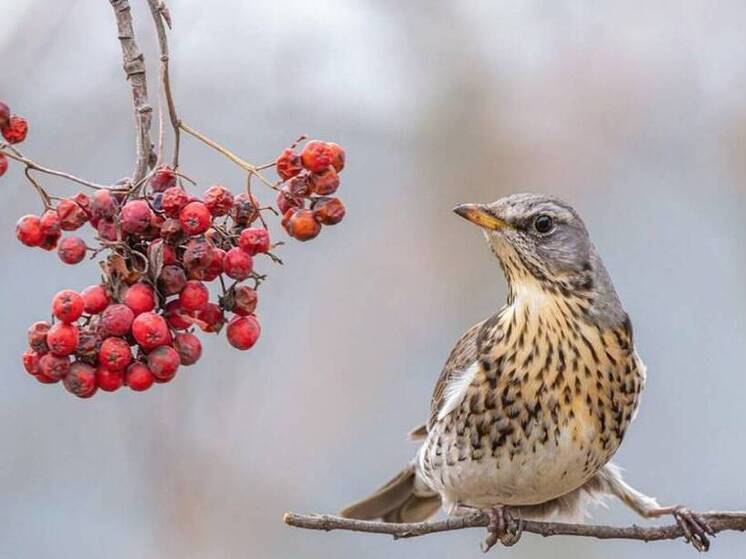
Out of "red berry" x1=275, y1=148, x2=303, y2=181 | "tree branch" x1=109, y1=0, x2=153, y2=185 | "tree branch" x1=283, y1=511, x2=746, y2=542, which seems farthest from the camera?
"tree branch" x1=283, y1=511, x2=746, y2=542

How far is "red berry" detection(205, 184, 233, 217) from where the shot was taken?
241 cm

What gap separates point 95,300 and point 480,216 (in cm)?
151

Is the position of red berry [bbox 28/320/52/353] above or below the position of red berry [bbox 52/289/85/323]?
below

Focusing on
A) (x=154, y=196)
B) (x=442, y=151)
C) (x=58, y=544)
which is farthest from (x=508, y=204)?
Result: (x=58, y=544)

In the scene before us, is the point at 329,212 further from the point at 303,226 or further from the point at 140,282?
the point at 140,282

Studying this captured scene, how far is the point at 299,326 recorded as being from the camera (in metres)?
5.69

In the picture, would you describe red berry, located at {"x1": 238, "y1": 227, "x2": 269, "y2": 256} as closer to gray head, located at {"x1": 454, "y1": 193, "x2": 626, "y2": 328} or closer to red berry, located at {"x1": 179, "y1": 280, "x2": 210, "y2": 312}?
red berry, located at {"x1": 179, "y1": 280, "x2": 210, "y2": 312}

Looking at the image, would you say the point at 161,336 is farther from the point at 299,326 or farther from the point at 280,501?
the point at 299,326

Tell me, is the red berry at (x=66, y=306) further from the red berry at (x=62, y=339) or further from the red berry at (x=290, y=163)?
the red berry at (x=290, y=163)

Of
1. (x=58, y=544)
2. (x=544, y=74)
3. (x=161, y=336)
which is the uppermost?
(x=544, y=74)

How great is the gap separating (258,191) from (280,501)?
1.41 meters

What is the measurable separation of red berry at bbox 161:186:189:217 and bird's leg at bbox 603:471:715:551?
1.72m

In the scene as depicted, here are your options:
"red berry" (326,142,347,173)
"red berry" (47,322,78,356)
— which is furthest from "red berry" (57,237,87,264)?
"red berry" (326,142,347,173)

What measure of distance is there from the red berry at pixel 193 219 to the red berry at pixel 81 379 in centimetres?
30
